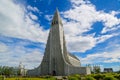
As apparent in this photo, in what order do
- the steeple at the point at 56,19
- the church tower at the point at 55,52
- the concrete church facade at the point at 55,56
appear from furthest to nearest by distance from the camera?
the steeple at the point at 56,19
the church tower at the point at 55,52
the concrete church facade at the point at 55,56

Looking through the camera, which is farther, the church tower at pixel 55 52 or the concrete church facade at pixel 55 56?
the church tower at pixel 55 52

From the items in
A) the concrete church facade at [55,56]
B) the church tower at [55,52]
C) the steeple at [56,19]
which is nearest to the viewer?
the concrete church facade at [55,56]

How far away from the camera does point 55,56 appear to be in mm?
71000

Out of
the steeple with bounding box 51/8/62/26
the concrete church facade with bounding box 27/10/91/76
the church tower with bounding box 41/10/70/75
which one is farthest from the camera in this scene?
the steeple with bounding box 51/8/62/26

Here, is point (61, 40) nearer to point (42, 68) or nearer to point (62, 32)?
point (62, 32)

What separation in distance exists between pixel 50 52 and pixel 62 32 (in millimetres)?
10901

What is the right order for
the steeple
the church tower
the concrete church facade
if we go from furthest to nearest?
the steeple < the church tower < the concrete church facade

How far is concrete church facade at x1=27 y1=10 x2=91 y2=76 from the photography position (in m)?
68.9

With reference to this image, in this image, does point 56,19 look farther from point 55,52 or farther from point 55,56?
point 55,56

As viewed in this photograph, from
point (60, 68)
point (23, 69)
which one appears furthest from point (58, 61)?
point (23, 69)

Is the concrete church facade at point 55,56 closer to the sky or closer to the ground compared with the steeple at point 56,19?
closer to the ground

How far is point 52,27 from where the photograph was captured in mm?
75500

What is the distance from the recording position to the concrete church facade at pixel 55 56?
68.9 m

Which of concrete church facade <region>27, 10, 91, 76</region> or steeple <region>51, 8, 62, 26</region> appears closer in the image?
concrete church facade <region>27, 10, 91, 76</region>
